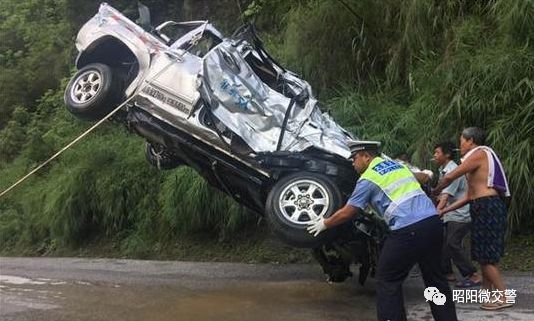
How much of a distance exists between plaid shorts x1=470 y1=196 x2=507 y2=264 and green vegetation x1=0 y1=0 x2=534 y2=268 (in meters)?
2.16

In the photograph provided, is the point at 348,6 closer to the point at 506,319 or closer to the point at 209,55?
the point at 209,55

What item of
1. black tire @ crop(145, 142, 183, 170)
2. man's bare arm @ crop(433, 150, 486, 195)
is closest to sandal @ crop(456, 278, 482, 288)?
man's bare arm @ crop(433, 150, 486, 195)

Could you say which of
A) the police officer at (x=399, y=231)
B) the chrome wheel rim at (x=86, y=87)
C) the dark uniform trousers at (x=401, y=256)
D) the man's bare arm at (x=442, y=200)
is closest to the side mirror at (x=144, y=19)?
the chrome wheel rim at (x=86, y=87)

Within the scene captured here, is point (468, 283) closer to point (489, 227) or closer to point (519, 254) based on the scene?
point (489, 227)

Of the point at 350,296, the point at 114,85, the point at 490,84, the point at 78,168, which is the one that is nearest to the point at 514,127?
the point at 490,84

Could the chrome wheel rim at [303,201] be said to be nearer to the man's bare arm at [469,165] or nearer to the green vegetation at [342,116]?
the man's bare arm at [469,165]

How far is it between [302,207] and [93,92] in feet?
9.48

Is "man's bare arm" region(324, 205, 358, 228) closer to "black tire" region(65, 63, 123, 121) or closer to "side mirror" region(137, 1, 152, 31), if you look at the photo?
"black tire" region(65, 63, 123, 121)

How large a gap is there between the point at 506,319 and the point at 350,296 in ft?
5.43

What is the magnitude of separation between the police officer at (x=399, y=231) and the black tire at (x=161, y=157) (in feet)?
10.3

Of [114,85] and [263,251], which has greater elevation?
[114,85]

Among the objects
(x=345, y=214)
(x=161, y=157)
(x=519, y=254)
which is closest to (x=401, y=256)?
(x=345, y=214)

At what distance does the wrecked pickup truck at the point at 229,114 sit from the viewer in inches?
244

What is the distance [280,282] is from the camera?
764cm
